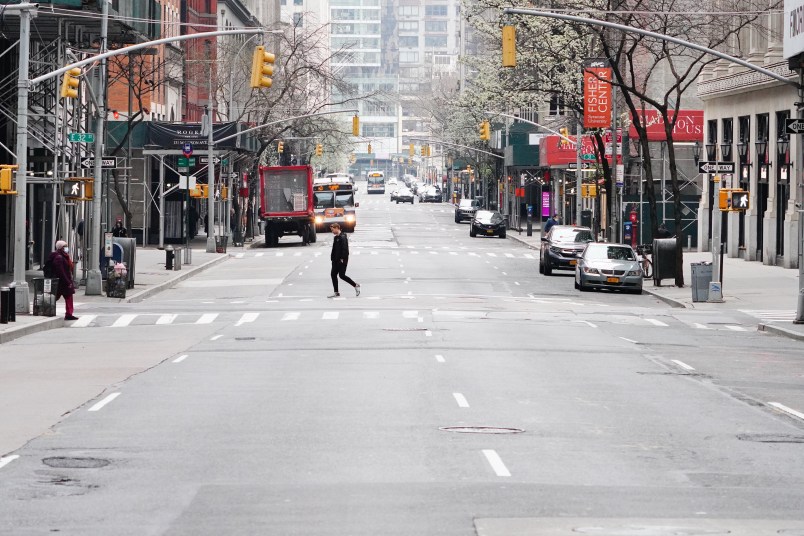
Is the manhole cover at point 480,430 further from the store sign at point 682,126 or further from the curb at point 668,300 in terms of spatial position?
the store sign at point 682,126

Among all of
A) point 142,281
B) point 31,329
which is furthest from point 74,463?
point 142,281

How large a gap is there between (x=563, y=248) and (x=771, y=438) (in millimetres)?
38048

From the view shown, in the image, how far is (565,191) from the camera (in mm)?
95438

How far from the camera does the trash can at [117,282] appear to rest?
1636 inches

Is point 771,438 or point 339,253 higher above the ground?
point 339,253

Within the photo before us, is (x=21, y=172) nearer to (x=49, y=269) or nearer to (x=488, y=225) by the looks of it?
(x=49, y=269)

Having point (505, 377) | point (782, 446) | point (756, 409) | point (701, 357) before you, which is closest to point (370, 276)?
point (701, 357)

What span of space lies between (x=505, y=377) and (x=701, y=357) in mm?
6033

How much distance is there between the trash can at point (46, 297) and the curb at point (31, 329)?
75 centimetres

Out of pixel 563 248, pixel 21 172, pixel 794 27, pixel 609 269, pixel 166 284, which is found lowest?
pixel 166 284

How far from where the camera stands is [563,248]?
5444 cm

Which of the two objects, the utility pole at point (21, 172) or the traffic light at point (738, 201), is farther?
the traffic light at point (738, 201)

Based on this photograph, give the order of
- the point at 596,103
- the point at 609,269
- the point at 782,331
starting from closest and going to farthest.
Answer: the point at 782,331
the point at 609,269
the point at 596,103

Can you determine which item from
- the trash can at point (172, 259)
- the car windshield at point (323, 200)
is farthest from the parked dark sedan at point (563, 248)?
the car windshield at point (323, 200)
